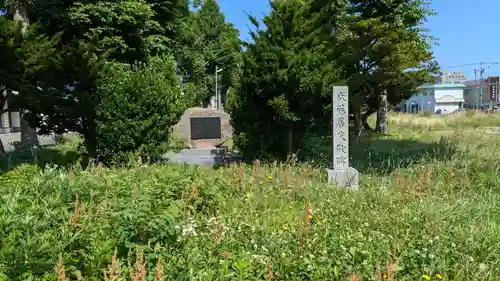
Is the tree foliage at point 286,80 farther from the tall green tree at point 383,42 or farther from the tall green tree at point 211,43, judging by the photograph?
the tall green tree at point 211,43

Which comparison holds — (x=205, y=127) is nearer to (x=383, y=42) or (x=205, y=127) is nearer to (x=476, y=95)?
(x=383, y=42)

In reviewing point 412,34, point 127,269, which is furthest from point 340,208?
point 412,34

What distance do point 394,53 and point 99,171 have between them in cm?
1490

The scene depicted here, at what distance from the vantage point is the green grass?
287cm

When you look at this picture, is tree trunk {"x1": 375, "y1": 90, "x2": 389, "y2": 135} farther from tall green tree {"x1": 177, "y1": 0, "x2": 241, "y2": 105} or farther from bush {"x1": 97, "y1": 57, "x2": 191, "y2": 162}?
tall green tree {"x1": 177, "y1": 0, "x2": 241, "y2": 105}

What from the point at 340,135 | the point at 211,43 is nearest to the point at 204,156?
the point at 340,135

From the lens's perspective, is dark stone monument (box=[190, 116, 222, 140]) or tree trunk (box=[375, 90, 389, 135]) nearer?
dark stone monument (box=[190, 116, 222, 140])

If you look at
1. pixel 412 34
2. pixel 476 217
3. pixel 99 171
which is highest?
pixel 412 34

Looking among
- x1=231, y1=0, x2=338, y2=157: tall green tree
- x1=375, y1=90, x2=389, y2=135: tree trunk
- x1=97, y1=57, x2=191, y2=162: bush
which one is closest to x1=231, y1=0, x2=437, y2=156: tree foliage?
x1=231, y1=0, x2=338, y2=157: tall green tree

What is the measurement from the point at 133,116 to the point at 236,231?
6140mm

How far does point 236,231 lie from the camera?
12.4 feet

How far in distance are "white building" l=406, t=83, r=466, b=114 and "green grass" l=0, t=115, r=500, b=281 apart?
3287 inches

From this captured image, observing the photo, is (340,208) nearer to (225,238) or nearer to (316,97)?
(225,238)

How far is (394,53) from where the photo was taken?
56.7 ft
